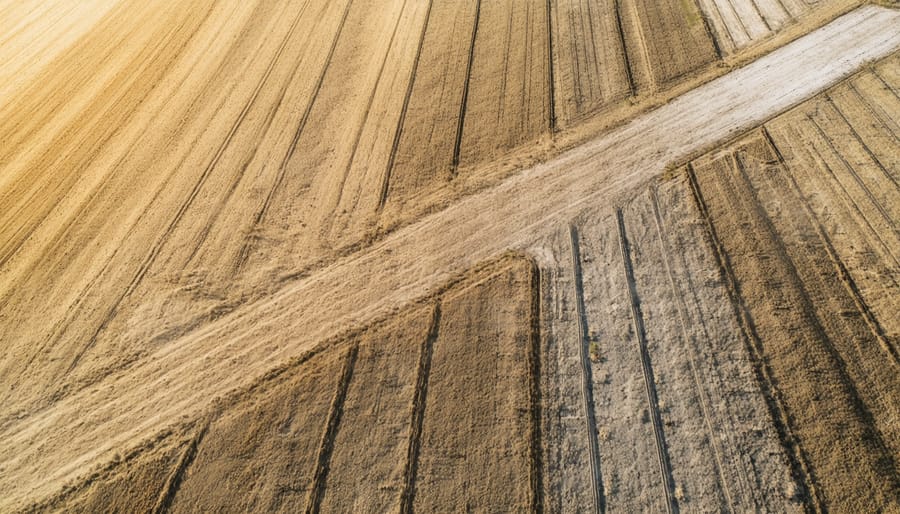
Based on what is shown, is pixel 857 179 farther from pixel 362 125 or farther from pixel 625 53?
pixel 362 125

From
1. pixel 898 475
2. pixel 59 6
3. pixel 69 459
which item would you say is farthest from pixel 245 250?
pixel 59 6

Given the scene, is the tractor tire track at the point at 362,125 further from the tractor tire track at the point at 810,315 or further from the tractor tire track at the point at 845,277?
the tractor tire track at the point at 845,277

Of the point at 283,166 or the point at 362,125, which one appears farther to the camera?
the point at 362,125

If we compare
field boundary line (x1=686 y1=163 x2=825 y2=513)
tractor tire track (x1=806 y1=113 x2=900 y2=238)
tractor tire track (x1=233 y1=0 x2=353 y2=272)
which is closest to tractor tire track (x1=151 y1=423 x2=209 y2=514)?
tractor tire track (x1=233 y1=0 x2=353 y2=272)

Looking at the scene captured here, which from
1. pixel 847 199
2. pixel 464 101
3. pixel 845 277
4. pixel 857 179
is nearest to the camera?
pixel 845 277

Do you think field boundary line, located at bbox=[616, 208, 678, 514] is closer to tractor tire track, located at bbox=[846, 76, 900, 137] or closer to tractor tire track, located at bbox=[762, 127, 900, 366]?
tractor tire track, located at bbox=[762, 127, 900, 366]

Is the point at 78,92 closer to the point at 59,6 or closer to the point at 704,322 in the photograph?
the point at 59,6

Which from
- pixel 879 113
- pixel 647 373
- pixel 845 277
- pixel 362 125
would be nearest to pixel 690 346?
pixel 647 373
